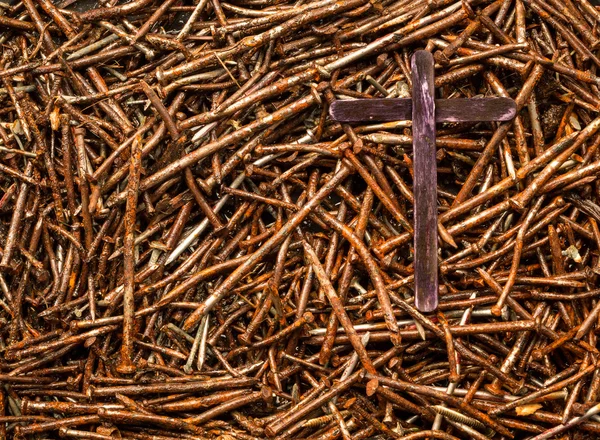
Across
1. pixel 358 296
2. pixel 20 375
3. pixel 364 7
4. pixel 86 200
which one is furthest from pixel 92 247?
pixel 364 7

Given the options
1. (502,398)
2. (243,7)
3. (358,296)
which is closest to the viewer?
(502,398)

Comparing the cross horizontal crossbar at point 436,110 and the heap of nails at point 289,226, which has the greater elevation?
the cross horizontal crossbar at point 436,110

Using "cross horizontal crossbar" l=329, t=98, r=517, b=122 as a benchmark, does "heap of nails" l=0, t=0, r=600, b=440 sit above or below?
below

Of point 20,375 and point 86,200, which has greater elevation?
point 86,200

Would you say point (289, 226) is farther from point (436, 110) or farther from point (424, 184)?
point (436, 110)

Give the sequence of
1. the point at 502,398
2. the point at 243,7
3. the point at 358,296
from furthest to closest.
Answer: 1. the point at 243,7
2. the point at 358,296
3. the point at 502,398

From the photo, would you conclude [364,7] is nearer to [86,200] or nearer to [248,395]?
[86,200]

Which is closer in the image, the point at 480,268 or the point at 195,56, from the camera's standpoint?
the point at 480,268
